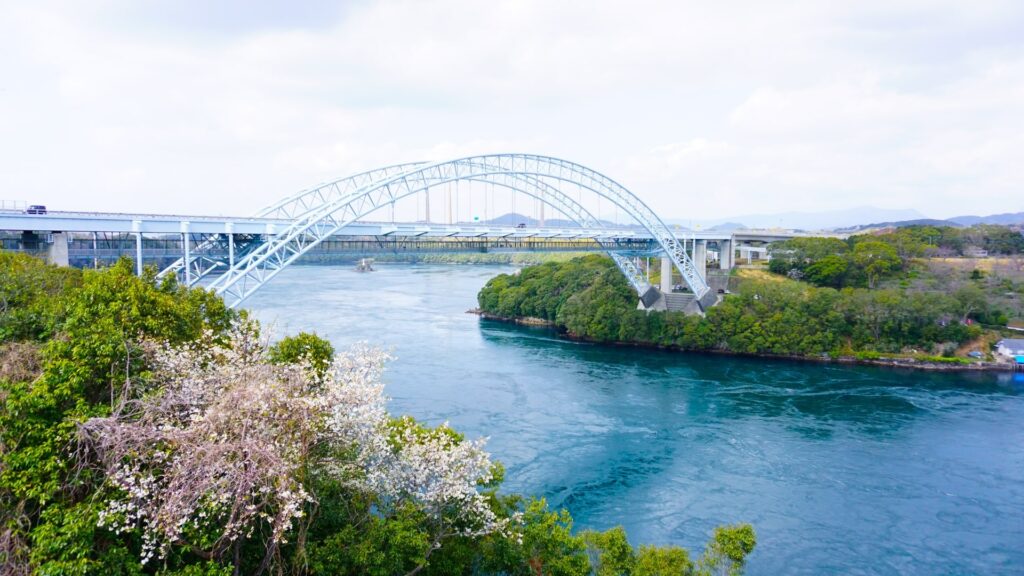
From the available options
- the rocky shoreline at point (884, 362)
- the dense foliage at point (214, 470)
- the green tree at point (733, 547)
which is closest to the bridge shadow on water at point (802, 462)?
the rocky shoreline at point (884, 362)

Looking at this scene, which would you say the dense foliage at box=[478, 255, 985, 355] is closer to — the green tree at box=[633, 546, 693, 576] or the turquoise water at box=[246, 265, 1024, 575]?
the turquoise water at box=[246, 265, 1024, 575]

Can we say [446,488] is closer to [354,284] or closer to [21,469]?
[21,469]

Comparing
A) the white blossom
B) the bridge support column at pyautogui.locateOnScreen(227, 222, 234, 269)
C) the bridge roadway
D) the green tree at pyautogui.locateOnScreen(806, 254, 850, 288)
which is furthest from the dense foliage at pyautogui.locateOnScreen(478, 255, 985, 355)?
the white blossom

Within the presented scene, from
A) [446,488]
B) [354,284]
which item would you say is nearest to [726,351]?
[446,488]

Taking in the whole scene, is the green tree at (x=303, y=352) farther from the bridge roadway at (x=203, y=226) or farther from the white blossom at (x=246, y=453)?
the bridge roadway at (x=203, y=226)

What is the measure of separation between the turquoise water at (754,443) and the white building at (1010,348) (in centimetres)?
112

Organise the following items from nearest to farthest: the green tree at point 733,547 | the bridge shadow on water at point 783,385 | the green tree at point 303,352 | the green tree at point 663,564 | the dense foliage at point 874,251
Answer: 1. the green tree at point 663,564
2. the green tree at point 733,547
3. the green tree at point 303,352
4. the bridge shadow on water at point 783,385
5. the dense foliage at point 874,251

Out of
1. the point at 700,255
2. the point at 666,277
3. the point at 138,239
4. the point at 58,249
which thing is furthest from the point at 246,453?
the point at 700,255

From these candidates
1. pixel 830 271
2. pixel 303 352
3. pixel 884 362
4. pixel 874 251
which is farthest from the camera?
pixel 874 251

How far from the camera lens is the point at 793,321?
24109 mm

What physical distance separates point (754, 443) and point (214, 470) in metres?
13.0

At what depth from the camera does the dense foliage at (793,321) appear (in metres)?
23.4

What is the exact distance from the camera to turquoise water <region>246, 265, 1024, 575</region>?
10508 mm

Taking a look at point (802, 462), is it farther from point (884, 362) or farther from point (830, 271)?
point (830, 271)
